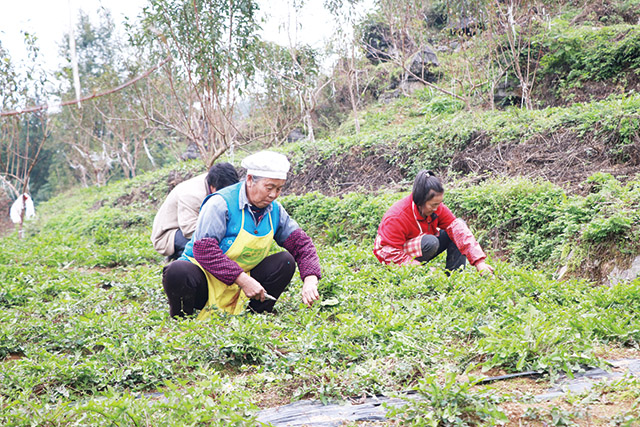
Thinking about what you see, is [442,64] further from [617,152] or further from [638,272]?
[638,272]

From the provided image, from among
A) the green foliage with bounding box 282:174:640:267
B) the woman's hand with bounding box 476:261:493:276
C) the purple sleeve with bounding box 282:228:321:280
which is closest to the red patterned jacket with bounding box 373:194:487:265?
the woman's hand with bounding box 476:261:493:276

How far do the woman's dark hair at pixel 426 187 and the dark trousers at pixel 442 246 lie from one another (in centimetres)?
39

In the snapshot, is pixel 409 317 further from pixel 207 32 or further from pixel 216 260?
pixel 207 32

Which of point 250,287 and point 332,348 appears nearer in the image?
point 332,348

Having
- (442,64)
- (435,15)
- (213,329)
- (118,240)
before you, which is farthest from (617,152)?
(435,15)

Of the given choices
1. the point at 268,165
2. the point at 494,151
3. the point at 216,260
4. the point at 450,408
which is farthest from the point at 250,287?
the point at 494,151

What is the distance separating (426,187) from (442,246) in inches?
30.4

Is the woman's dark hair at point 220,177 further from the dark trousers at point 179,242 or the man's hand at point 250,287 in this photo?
the man's hand at point 250,287

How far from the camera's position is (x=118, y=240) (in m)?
9.77

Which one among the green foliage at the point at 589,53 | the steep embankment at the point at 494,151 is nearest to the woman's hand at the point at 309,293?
the steep embankment at the point at 494,151

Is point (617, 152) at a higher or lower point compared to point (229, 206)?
lower

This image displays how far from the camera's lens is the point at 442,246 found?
5242mm

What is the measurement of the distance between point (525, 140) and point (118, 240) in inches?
276

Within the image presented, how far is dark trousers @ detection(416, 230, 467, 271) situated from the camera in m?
5.03
